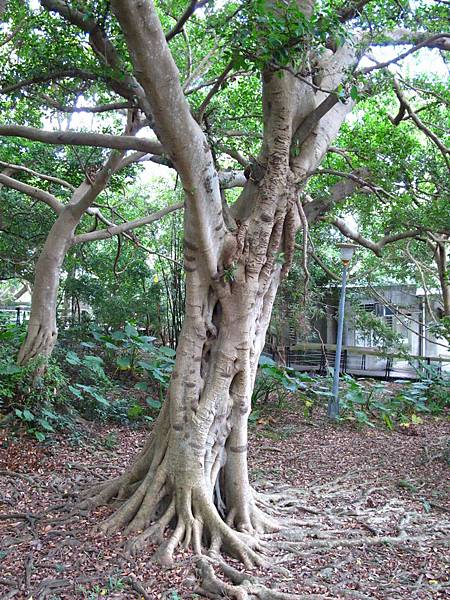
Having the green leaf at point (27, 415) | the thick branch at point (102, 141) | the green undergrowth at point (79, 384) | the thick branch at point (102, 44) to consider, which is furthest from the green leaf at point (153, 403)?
the thick branch at point (102, 44)

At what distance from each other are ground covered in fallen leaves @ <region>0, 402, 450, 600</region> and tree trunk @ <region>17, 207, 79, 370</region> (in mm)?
1257

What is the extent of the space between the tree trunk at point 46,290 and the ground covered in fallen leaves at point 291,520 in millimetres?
1257

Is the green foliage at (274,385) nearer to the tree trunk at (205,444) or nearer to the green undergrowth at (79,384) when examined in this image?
the green undergrowth at (79,384)

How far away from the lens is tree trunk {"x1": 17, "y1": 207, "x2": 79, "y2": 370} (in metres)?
7.90

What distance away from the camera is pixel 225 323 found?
4.75 m

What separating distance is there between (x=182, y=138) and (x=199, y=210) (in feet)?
1.84

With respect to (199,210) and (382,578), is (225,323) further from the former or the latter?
(382,578)

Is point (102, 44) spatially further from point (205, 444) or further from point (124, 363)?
point (124, 363)

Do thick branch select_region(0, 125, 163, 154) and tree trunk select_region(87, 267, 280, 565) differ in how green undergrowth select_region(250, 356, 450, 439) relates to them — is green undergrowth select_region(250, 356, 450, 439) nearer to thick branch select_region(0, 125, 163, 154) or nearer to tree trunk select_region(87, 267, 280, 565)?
tree trunk select_region(87, 267, 280, 565)

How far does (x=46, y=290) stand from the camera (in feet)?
26.0

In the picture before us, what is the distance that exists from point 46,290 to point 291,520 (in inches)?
180

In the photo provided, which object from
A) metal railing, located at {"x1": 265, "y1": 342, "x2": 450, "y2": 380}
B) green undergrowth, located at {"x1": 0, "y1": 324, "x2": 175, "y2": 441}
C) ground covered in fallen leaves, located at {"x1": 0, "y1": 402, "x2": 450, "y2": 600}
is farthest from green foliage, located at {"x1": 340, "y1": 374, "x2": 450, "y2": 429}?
metal railing, located at {"x1": 265, "y1": 342, "x2": 450, "y2": 380}

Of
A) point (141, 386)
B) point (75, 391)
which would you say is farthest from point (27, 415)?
point (141, 386)

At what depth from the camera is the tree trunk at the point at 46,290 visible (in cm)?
790
